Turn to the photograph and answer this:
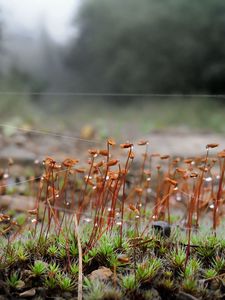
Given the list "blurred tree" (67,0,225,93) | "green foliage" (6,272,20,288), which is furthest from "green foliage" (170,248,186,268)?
"blurred tree" (67,0,225,93)

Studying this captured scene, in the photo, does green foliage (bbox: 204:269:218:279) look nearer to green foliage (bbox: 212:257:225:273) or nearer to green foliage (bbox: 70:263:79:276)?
green foliage (bbox: 212:257:225:273)

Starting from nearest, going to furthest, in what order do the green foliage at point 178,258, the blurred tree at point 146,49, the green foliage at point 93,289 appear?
the green foliage at point 93,289
the green foliage at point 178,258
the blurred tree at point 146,49

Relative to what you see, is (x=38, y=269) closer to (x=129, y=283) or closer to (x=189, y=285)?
(x=129, y=283)

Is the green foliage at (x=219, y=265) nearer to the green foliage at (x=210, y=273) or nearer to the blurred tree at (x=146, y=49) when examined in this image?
the green foliage at (x=210, y=273)

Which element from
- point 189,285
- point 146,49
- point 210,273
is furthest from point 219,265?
point 146,49

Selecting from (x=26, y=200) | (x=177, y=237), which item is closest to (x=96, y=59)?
(x=26, y=200)

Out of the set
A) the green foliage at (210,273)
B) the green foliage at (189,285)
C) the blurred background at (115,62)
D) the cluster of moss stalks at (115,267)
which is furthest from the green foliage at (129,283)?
the blurred background at (115,62)
